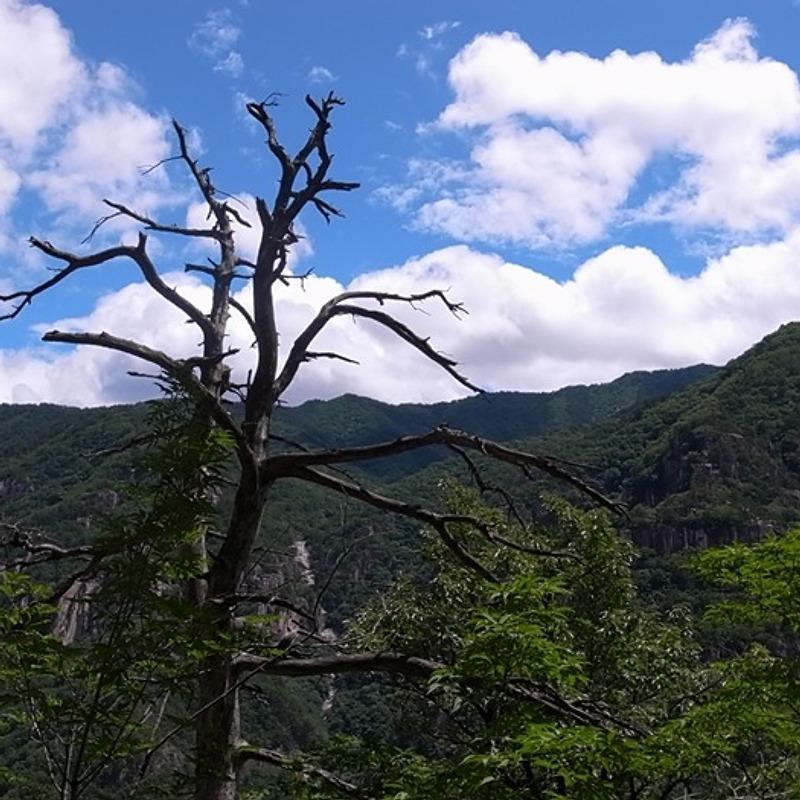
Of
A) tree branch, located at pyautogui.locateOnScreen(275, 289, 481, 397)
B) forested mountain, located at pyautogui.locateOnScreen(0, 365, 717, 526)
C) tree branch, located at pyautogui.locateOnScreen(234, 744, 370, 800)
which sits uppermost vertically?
forested mountain, located at pyautogui.locateOnScreen(0, 365, 717, 526)

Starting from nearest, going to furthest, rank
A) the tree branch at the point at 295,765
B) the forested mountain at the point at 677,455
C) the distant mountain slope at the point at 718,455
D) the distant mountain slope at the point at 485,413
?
the tree branch at the point at 295,765, the distant mountain slope at the point at 718,455, the forested mountain at the point at 677,455, the distant mountain slope at the point at 485,413

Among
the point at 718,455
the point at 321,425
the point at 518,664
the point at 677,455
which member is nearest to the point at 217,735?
the point at 518,664

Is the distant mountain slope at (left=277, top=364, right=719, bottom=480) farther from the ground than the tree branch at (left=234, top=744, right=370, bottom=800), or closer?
farther from the ground

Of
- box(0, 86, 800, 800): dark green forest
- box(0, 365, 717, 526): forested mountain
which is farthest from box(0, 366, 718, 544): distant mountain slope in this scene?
box(0, 86, 800, 800): dark green forest

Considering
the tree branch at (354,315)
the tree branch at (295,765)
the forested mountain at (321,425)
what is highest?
the forested mountain at (321,425)

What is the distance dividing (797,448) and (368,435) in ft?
324

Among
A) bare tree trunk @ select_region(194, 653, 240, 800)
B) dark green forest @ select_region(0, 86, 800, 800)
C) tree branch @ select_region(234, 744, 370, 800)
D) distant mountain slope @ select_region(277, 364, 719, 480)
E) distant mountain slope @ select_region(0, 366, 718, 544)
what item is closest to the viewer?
dark green forest @ select_region(0, 86, 800, 800)

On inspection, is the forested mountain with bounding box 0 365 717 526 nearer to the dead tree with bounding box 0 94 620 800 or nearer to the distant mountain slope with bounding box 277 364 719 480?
the distant mountain slope with bounding box 277 364 719 480

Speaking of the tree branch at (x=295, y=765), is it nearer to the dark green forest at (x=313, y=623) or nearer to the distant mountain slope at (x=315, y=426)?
the dark green forest at (x=313, y=623)

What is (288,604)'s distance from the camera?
5.34 metres

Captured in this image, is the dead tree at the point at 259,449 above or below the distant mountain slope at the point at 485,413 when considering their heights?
below

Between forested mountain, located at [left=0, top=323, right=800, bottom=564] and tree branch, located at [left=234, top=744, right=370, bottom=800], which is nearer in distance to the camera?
tree branch, located at [left=234, top=744, right=370, bottom=800]

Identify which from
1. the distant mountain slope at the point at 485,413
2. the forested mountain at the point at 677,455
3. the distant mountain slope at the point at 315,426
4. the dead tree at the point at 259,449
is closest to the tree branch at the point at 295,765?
the dead tree at the point at 259,449

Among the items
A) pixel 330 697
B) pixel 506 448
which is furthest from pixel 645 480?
pixel 506 448
